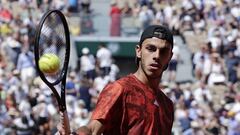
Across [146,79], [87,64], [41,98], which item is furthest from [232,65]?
[146,79]

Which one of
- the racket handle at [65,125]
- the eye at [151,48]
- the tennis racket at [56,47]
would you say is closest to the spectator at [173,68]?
the tennis racket at [56,47]

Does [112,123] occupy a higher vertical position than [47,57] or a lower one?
lower

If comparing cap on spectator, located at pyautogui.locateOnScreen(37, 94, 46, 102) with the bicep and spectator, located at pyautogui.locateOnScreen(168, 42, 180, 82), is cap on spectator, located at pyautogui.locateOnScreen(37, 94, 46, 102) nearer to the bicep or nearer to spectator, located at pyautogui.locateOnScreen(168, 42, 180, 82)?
spectator, located at pyautogui.locateOnScreen(168, 42, 180, 82)

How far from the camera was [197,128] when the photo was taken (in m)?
15.8

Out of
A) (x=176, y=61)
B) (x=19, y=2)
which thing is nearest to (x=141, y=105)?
(x=176, y=61)

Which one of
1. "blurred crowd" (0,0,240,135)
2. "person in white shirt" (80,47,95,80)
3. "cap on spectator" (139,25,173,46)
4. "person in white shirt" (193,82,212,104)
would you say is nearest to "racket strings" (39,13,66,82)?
"cap on spectator" (139,25,173,46)

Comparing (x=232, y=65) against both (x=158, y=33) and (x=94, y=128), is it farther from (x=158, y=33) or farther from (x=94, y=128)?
(x=94, y=128)

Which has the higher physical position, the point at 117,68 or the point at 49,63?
the point at 49,63

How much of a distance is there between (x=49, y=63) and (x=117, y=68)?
1526 centimetres

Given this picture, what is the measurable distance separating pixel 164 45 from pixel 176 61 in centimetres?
1452

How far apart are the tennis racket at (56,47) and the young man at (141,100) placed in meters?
0.28

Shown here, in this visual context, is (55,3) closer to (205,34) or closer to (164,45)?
(205,34)

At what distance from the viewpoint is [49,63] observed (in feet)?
19.3

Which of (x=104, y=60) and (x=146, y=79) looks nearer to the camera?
(x=146, y=79)
